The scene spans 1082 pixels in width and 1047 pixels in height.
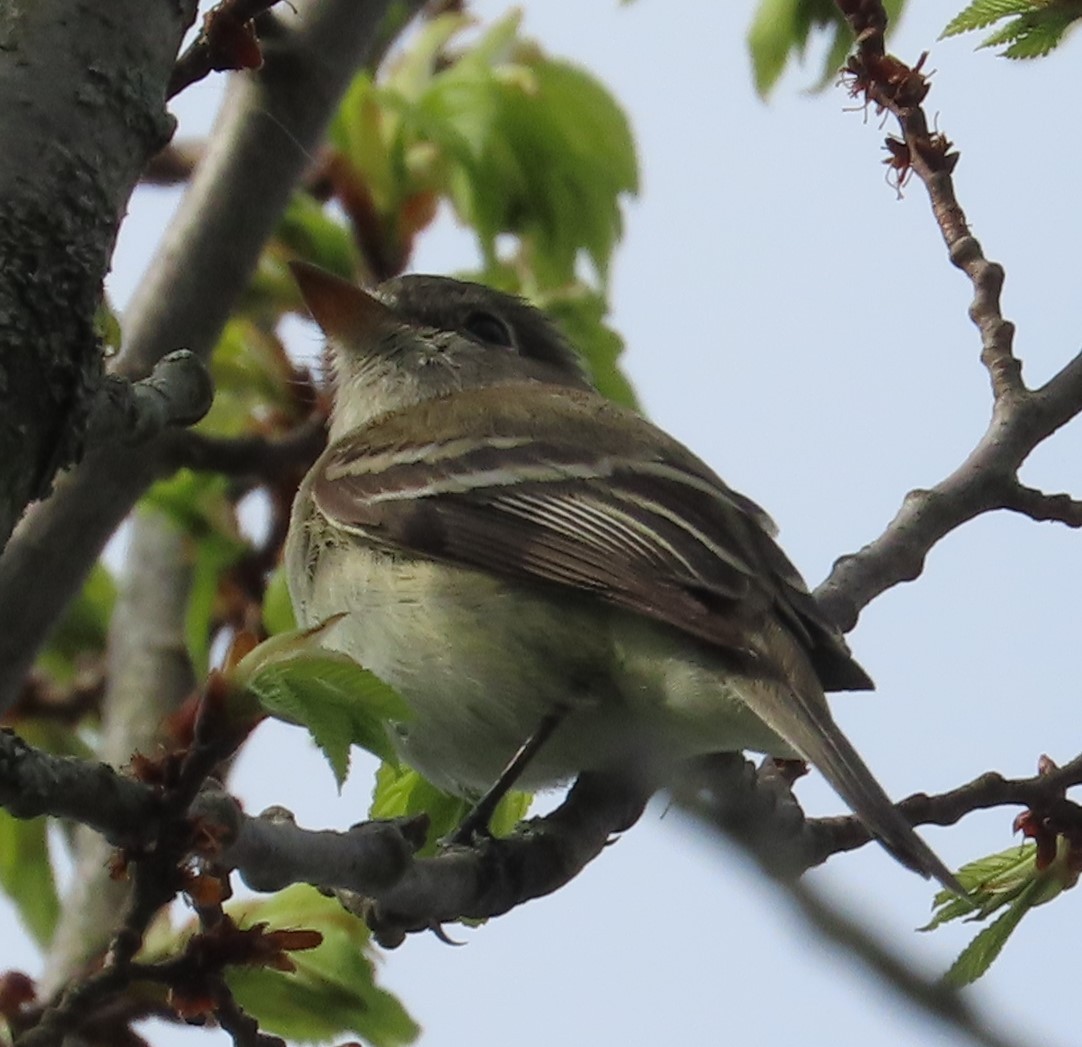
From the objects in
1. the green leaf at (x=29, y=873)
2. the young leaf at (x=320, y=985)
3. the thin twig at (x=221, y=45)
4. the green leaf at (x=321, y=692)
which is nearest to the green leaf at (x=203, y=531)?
the green leaf at (x=29, y=873)

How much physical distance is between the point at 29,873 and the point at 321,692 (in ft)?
7.46

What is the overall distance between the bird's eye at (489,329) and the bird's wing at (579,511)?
44cm

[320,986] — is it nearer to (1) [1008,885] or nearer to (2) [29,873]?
(1) [1008,885]

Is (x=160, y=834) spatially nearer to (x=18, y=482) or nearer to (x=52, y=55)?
(x=18, y=482)

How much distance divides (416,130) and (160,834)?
8.55 ft

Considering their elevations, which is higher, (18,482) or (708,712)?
(708,712)

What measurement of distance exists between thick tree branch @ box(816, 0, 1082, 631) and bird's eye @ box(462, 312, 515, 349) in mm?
1484

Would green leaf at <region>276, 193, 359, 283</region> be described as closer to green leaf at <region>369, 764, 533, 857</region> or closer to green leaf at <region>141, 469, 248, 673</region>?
green leaf at <region>141, 469, 248, 673</region>

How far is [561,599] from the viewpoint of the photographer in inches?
114

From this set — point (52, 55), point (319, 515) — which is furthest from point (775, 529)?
point (52, 55)

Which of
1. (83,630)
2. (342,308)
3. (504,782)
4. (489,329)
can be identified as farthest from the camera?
(83,630)

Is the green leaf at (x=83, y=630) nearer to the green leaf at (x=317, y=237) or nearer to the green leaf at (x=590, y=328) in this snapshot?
the green leaf at (x=317, y=237)

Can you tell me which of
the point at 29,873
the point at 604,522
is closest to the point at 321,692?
the point at 604,522

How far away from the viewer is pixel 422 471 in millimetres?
3445
